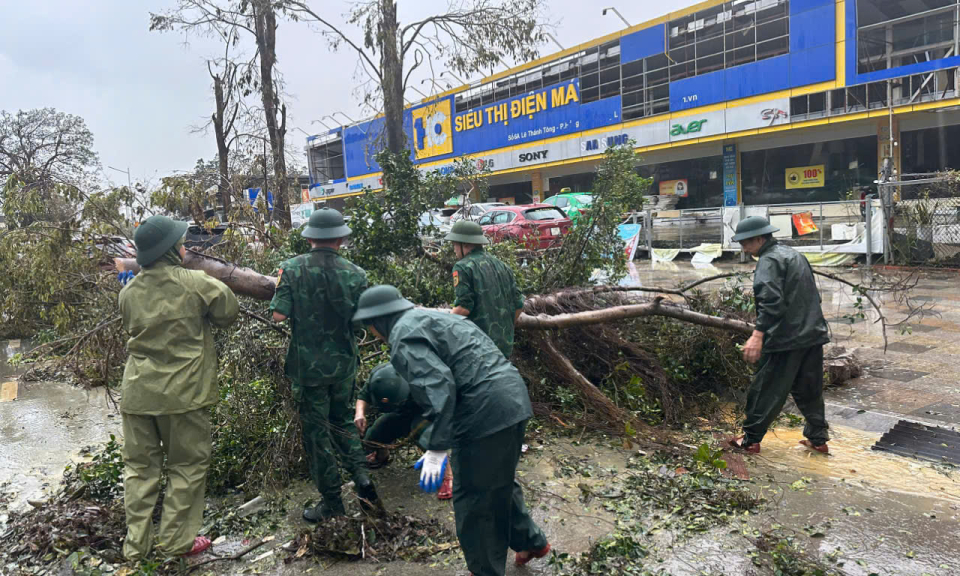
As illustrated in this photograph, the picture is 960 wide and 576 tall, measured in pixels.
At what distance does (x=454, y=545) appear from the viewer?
3186 mm

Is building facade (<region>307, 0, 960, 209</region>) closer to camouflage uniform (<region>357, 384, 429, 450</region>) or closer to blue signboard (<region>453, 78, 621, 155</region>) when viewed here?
blue signboard (<region>453, 78, 621, 155</region>)

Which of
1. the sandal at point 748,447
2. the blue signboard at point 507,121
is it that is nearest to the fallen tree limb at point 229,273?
the sandal at point 748,447

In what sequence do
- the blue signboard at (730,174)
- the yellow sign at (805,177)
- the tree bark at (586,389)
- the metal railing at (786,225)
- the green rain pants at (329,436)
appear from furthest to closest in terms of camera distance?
the blue signboard at (730,174) → the yellow sign at (805,177) → the metal railing at (786,225) → the tree bark at (586,389) → the green rain pants at (329,436)

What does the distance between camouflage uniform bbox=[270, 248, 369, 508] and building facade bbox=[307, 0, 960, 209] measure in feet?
30.5

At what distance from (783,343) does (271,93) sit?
Result: 10.6 meters

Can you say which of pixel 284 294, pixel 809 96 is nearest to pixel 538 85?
pixel 809 96

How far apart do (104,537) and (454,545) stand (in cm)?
186

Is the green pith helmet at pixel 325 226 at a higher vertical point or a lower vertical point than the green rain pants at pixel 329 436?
higher

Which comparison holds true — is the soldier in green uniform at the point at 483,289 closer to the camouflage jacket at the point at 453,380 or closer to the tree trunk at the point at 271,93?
the camouflage jacket at the point at 453,380

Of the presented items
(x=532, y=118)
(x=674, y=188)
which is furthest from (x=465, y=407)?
(x=532, y=118)

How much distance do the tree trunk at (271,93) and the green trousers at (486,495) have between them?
923cm

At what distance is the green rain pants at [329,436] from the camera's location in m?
3.40

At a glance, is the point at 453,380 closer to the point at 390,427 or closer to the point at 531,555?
the point at 531,555

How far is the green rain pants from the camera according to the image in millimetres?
3400
